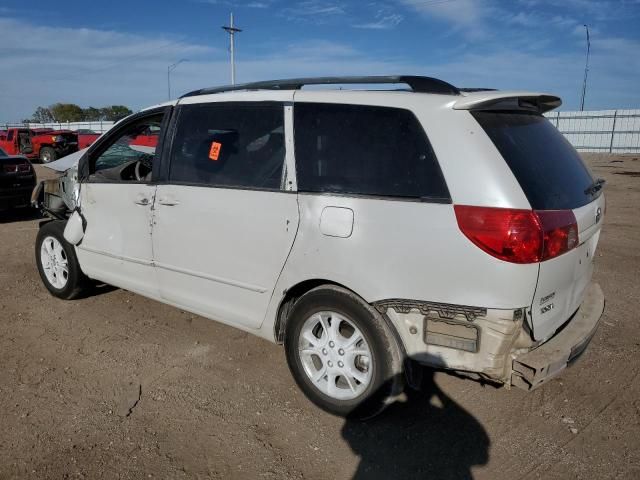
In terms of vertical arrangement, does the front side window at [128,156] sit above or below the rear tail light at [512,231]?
above

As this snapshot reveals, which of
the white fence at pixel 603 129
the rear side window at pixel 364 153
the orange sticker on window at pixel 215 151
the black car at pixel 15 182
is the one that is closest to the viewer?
the rear side window at pixel 364 153

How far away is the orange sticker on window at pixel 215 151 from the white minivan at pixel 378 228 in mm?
15

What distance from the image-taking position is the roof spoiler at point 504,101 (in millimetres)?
2613

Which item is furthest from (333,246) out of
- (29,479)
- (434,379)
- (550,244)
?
(29,479)

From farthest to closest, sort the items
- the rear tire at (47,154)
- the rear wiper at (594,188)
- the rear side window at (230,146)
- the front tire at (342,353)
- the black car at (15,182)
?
the rear tire at (47,154) < the black car at (15,182) < the rear side window at (230,146) < the rear wiper at (594,188) < the front tire at (342,353)

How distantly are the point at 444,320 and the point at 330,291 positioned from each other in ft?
2.14

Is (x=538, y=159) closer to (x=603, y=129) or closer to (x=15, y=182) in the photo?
(x=15, y=182)

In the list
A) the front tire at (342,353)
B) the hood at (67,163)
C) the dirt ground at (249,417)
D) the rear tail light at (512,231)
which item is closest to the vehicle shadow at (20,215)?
the hood at (67,163)

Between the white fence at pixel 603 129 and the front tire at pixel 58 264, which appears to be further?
the white fence at pixel 603 129

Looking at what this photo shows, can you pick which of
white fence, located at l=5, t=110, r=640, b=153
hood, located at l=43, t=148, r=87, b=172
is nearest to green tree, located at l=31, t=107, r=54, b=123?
white fence, located at l=5, t=110, r=640, b=153

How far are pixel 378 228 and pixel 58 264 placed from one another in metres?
3.62

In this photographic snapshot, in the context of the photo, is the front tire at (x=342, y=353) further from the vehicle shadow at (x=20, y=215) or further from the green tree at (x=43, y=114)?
the green tree at (x=43, y=114)

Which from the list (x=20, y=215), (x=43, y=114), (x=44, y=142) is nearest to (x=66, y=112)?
(x=43, y=114)

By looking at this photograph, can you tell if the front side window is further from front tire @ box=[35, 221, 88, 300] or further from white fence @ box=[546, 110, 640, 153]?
white fence @ box=[546, 110, 640, 153]
